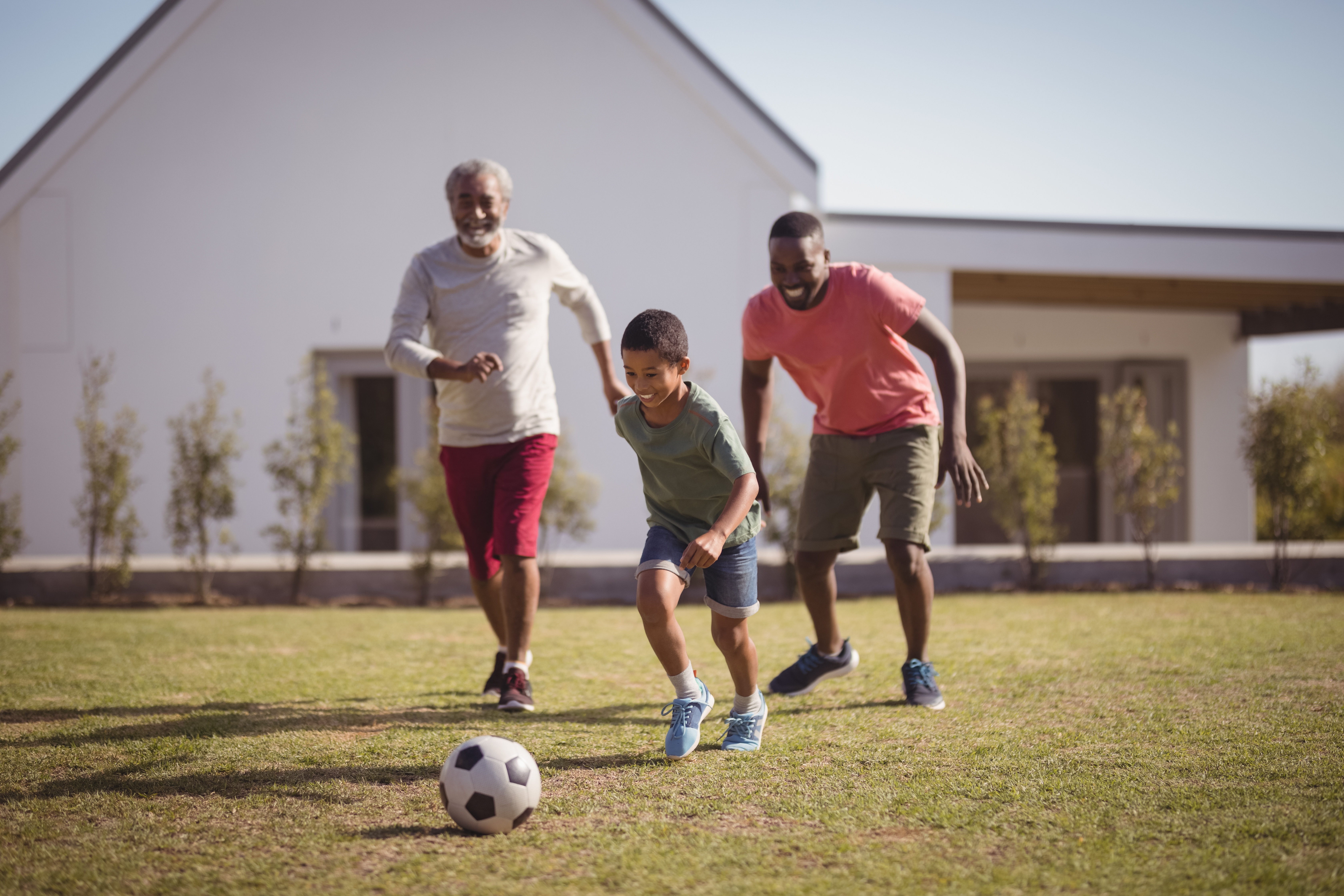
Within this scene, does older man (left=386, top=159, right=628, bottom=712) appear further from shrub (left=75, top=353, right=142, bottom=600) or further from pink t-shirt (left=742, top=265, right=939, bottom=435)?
shrub (left=75, top=353, right=142, bottom=600)

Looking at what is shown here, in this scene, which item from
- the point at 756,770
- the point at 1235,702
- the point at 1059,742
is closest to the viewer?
the point at 756,770

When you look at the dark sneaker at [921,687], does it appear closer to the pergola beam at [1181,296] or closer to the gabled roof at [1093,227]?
the gabled roof at [1093,227]

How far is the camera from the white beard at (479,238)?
164 inches

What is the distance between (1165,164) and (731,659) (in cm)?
1022

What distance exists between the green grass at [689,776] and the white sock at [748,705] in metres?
0.14

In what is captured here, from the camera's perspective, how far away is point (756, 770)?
304 centimetres

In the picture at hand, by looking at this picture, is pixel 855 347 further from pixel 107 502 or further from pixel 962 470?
pixel 107 502

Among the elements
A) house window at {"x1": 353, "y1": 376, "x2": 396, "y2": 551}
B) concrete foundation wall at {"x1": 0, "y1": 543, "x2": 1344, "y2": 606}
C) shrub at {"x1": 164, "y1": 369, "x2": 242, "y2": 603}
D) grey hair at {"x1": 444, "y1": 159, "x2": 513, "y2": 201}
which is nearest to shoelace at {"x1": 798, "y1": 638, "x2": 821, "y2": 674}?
grey hair at {"x1": 444, "y1": 159, "x2": 513, "y2": 201}

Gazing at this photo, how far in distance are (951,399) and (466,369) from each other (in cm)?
194

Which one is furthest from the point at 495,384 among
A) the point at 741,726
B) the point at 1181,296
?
→ the point at 1181,296

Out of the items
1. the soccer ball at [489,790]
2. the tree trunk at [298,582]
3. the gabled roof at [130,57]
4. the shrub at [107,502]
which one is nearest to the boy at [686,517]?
the soccer ball at [489,790]

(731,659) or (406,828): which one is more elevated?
(731,659)

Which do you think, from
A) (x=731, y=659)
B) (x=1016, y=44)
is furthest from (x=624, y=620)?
(x=1016, y=44)

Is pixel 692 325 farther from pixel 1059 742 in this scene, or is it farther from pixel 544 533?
pixel 1059 742
